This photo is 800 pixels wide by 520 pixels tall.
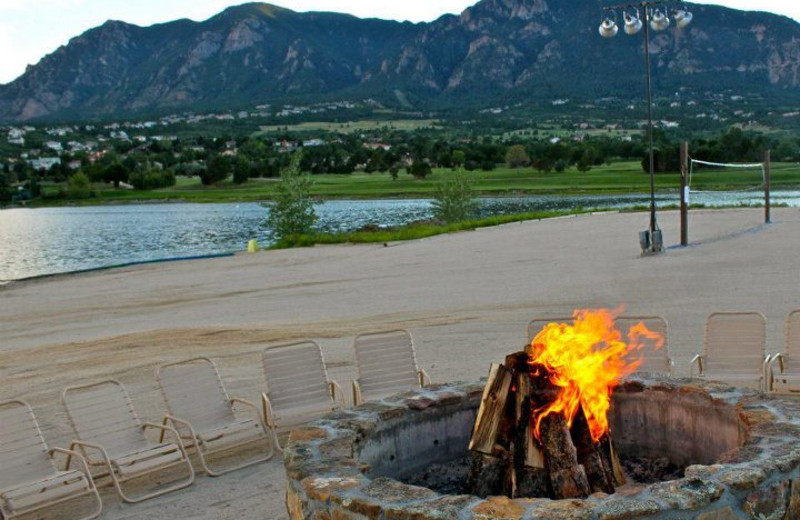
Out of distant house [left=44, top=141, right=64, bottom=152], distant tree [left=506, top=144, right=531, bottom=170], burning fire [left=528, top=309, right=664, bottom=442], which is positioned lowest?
burning fire [left=528, top=309, right=664, bottom=442]

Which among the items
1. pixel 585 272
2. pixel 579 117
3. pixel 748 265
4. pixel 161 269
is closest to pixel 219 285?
pixel 161 269

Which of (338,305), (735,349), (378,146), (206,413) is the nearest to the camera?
(206,413)

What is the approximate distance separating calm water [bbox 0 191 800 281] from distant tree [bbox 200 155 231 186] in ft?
55.4

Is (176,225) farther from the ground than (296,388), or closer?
closer

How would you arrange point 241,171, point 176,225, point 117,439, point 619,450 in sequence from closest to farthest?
point 619,450, point 117,439, point 176,225, point 241,171

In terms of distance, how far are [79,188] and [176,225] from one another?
48.6m

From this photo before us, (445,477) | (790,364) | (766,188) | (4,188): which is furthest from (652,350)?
(4,188)

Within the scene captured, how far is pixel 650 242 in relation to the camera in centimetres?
2431

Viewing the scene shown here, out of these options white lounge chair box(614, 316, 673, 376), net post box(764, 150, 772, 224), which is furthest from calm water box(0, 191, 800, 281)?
white lounge chair box(614, 316, 673, 376)

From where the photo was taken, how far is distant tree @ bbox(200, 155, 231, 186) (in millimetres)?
111938

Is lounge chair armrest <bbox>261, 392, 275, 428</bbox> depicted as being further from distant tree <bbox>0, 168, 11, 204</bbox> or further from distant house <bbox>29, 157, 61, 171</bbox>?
distant house <bbox>29, 157, 61, 171</bbox>

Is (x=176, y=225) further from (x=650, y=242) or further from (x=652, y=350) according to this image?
(x=652, y=350)

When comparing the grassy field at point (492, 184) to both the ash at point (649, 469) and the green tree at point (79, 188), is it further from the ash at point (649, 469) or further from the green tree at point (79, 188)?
the ash at point (649, 469)

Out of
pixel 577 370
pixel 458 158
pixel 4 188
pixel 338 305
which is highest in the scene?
pixel 458 158
